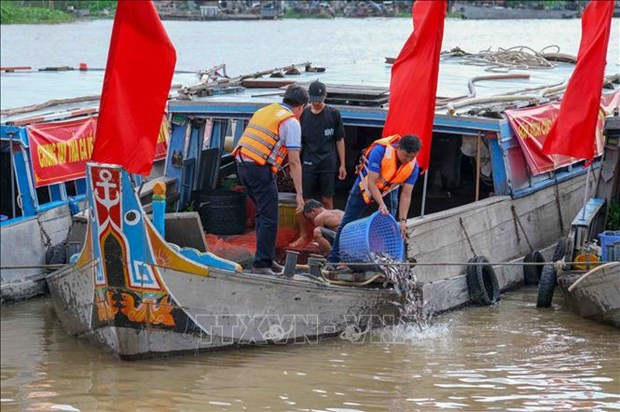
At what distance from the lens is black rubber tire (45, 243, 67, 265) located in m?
13.8

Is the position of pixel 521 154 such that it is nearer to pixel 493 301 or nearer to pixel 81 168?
pixel 493 301

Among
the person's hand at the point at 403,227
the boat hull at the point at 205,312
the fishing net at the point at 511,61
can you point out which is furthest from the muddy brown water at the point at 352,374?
the fishing net at the point at 511,61

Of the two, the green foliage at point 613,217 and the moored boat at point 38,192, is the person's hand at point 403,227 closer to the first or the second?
the moored boat at point 38,192

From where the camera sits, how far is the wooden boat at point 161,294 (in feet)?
33.4

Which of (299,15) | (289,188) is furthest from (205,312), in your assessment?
(299,15)

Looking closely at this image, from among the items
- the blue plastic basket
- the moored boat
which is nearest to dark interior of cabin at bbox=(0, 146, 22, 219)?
the moored boat

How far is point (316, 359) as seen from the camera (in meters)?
10.9

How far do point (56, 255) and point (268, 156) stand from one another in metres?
3.72

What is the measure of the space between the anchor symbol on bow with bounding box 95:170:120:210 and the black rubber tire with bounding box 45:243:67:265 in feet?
12.5

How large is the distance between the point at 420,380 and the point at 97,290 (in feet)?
9.14

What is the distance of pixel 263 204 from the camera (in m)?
11.2

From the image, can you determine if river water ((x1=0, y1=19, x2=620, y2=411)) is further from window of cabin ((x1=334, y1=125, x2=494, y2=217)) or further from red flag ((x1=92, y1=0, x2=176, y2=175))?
window of cabin ((x1=334, y1=125, x2=494, y2=217))

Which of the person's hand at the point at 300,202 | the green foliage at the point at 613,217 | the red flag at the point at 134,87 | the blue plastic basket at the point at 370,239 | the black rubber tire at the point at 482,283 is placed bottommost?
the black rubber tire at the point at 482,283

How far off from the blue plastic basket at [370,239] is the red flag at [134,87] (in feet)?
7.43
